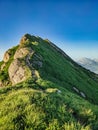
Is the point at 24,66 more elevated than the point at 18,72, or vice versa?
the point at 24,66

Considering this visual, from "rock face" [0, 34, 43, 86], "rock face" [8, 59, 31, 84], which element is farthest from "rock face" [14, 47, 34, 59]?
"rock face" [8, 59, 31, 84]

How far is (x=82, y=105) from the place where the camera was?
41.6 metres

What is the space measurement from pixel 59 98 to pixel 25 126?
33.1ft

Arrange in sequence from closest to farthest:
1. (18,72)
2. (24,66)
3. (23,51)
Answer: (24,66) < (18,72) < (23,51)

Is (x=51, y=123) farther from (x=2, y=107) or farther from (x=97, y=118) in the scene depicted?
(x=97, y=118)

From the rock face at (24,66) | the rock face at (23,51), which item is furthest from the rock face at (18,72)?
the rock face at (23,51)

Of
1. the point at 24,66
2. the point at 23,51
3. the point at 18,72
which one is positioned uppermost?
the point at 23,51

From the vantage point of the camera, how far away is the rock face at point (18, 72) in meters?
59.7

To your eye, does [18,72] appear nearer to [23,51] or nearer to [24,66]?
→ [24,66]

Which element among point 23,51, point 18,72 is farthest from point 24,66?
point 23,51

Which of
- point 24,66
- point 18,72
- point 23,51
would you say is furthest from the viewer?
point 23,51

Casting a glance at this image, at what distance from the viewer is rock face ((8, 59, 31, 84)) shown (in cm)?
5971

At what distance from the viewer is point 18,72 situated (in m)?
63.5

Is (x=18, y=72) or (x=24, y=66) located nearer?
(x=24, y=66)
